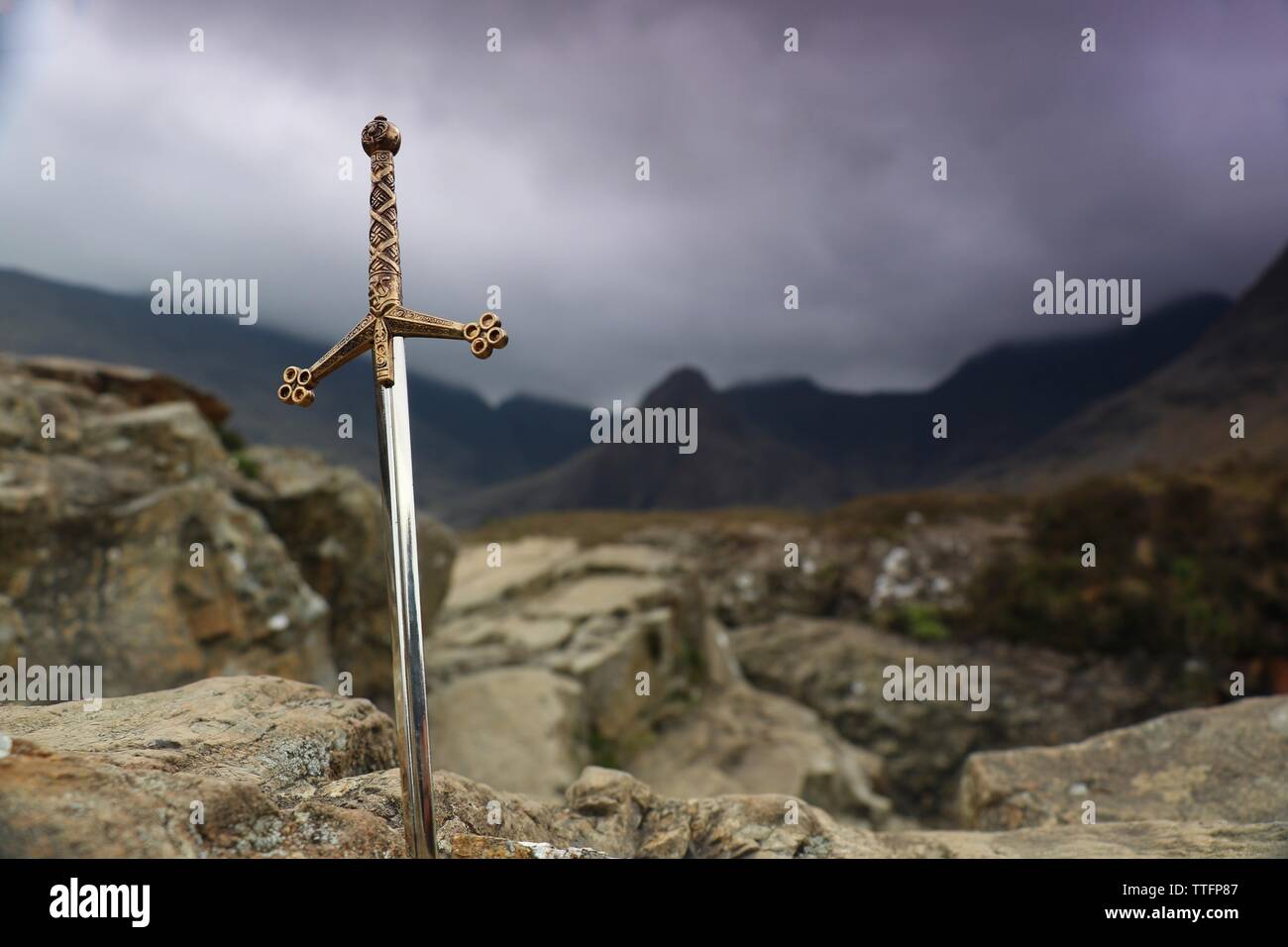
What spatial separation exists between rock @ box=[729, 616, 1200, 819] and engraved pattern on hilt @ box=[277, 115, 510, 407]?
10567mm

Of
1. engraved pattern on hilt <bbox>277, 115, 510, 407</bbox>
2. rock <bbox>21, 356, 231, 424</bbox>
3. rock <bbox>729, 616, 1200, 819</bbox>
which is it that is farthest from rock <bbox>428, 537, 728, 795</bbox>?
engraved pattern on hilt <bbox>277, 115, 510, 407</bbox>

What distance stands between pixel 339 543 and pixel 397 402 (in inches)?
273

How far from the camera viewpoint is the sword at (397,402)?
7.64ft

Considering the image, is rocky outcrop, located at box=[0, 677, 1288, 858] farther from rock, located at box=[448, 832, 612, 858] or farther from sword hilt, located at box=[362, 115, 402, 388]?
sword hilt, located at box=[362, 115, 402, 388]

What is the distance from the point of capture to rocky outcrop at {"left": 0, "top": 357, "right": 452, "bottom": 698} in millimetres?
6066

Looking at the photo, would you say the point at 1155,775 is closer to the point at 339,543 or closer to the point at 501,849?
the point at 501,849

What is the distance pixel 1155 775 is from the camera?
13.2 feet

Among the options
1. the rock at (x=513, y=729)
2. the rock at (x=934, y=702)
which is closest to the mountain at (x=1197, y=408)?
the rock at (x=934, y=702)

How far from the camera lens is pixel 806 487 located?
59.7m

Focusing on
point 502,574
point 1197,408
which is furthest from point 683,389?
point 502,574

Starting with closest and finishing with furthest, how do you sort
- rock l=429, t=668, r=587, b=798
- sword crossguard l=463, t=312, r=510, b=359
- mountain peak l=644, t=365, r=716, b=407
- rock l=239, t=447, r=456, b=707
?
1. sword crossguard l=463, t=312, r=510, b=359
2. rock l=429, t=668, r=587, b=798
3. rock l=239, t=447, r=456, b=707
4. mountain peak l=644, t=365, r=716, b=407
